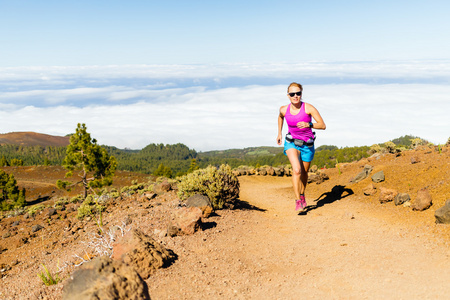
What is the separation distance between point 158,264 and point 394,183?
25.7 feet

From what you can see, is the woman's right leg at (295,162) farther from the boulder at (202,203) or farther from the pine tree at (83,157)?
the pine tree at (83,157)

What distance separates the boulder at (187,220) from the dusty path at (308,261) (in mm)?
190

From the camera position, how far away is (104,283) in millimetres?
2887

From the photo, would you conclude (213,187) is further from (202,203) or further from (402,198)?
(402,198)

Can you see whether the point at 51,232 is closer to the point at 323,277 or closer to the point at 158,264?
the point at 158,264

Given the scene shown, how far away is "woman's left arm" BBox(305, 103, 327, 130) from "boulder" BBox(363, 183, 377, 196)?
11.2 feet

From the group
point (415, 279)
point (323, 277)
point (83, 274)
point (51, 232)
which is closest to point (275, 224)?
point (323, 277)

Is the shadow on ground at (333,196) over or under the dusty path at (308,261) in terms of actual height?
under

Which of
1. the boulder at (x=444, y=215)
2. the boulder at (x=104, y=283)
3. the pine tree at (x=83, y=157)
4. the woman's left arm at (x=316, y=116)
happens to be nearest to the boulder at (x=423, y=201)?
the boulder at (x=444, y=215)

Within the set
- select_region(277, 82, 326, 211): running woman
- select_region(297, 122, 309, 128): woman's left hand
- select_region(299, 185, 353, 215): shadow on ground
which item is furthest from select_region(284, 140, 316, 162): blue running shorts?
select_region(299, 185, 353, 215): shadow on ground

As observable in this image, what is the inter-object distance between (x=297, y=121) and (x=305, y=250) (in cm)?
317

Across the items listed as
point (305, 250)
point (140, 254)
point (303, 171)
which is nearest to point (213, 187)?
point (303, 171)

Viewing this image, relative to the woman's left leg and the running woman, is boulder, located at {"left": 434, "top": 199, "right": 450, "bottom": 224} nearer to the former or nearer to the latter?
the running woman

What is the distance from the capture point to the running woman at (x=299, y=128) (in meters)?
7.77
